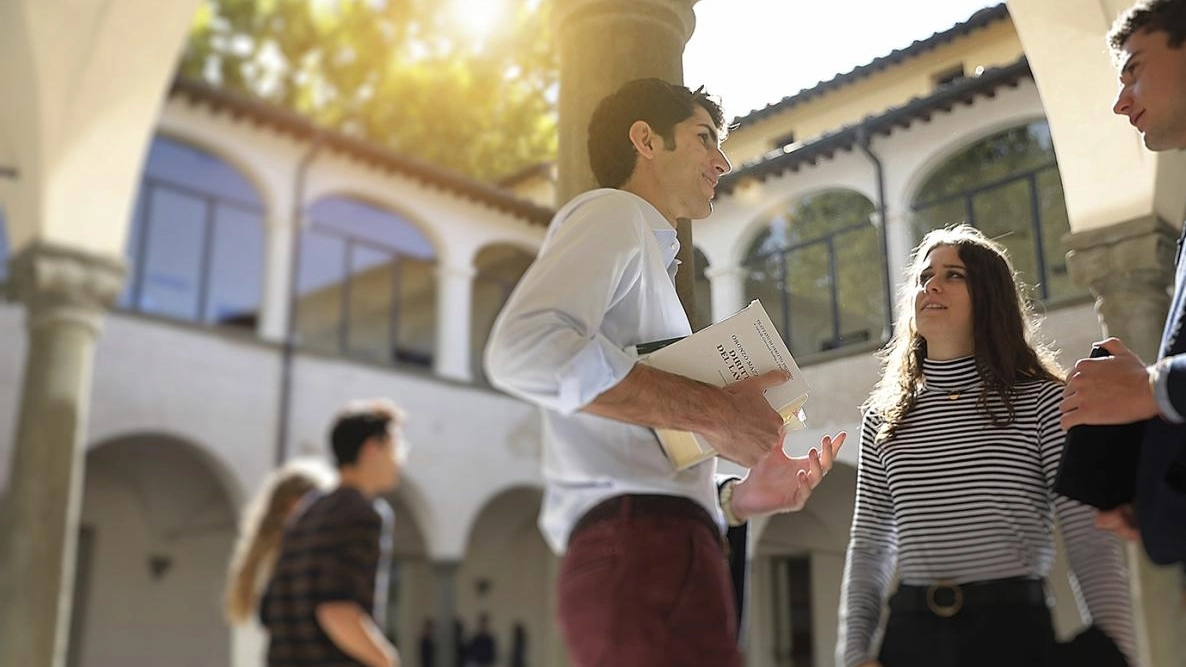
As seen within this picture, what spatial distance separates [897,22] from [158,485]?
11171mm

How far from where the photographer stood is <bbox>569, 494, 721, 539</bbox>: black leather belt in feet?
4.82

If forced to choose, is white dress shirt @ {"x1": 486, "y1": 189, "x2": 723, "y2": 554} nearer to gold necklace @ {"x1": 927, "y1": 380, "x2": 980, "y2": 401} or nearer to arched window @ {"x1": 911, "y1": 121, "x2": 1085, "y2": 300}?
gold necklace @ {"x1": 927, "y1": 380, "x2": 980, "y2": 401}

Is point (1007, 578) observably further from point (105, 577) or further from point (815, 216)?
point (105, 577)

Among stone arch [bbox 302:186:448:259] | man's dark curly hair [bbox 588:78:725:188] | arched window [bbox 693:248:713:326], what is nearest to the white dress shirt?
man's dark curly hair [bbox 588:78:725:188]

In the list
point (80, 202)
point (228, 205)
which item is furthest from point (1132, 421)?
point (228, 205)

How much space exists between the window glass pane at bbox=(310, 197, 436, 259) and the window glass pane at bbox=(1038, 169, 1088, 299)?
35.6ft

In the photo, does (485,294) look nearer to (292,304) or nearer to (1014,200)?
(292,304)

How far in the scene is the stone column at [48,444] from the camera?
613 cm

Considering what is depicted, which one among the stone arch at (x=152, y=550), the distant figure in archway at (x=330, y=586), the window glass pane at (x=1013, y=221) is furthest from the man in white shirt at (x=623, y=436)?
the stone arch at (x=152, y=550)

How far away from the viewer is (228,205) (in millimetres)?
11672

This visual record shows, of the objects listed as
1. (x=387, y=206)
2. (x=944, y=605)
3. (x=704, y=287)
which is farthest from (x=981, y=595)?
(x=387, y=206)

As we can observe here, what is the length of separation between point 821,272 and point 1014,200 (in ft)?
1.38

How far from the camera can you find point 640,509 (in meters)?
1.47

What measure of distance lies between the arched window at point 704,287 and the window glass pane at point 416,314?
10485 millimetres
